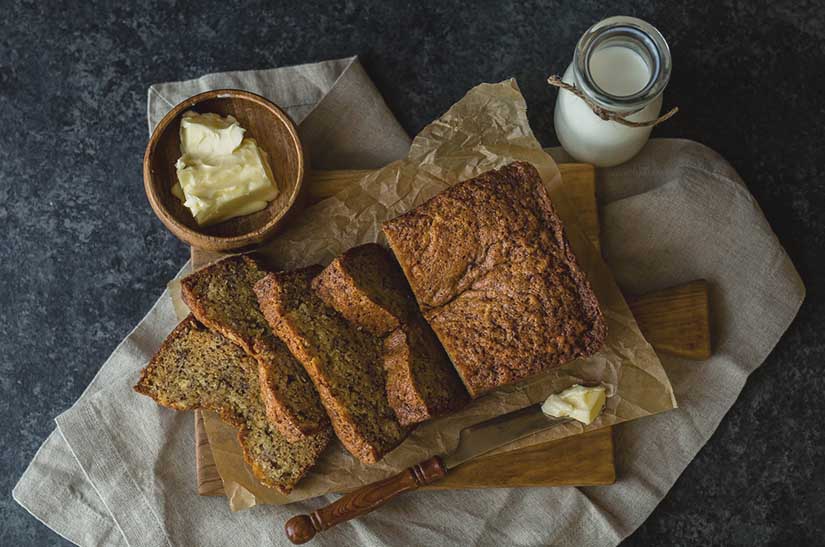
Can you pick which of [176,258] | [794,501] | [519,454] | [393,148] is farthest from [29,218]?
[794,501]

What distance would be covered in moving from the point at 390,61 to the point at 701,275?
71.3 inches

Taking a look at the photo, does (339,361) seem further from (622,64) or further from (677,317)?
(622,64)

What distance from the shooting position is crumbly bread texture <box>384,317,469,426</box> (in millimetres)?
3291

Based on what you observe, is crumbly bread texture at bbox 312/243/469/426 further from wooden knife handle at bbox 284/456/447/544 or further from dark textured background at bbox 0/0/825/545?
dark textured background at bbox 0/0/825/545

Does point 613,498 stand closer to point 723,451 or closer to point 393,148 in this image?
point 723,451

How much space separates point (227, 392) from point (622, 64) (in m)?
2.19

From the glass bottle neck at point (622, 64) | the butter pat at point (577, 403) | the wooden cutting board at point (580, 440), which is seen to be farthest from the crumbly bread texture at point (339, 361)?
the glass bottle neck at point (622, 64)

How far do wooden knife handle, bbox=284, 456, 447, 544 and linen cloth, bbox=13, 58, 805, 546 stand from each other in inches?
9.4

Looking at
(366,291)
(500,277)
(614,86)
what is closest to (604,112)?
(614,86)

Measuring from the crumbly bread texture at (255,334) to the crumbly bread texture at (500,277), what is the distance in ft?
2.09

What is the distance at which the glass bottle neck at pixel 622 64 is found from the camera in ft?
10.3

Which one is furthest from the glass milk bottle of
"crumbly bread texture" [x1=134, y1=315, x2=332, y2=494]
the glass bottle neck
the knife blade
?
"crumbly bread texture" [x1=134, y1=315, x2=332, y2=494]

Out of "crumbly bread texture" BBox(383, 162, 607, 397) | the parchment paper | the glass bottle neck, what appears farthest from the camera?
the parchment paper

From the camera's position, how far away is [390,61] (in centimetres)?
395
